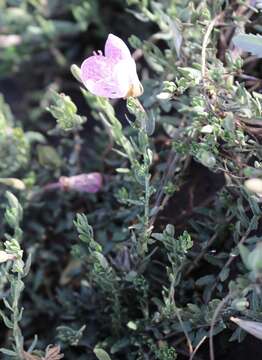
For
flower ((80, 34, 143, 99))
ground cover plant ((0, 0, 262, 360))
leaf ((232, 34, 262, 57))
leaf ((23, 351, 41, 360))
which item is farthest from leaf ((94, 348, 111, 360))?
leaf ((232, 34, 262, 57))

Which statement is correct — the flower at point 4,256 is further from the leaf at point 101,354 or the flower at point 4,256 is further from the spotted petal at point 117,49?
the spotted petal at point 117,49

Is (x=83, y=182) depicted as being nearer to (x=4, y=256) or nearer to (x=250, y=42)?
(x=4, y=256)

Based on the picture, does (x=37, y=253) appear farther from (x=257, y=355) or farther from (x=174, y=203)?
(x=257, y=355)

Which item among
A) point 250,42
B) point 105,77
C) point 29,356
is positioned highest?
point 250,42

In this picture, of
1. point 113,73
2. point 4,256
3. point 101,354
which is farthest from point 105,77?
point 101,354

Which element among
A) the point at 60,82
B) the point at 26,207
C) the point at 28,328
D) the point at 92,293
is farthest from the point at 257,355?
the point at 60,82

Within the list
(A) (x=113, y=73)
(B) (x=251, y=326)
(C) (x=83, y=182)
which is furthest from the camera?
(C) (x=83, y=182)

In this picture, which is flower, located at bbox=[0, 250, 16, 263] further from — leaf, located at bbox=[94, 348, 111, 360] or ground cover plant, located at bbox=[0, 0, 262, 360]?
leaf, located at bbox=[94, 348, 111, 360]

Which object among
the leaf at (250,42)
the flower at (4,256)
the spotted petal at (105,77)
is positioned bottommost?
the flower at (4,256)

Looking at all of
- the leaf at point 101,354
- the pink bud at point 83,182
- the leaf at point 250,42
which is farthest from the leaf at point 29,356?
the leaf at point 250,42
